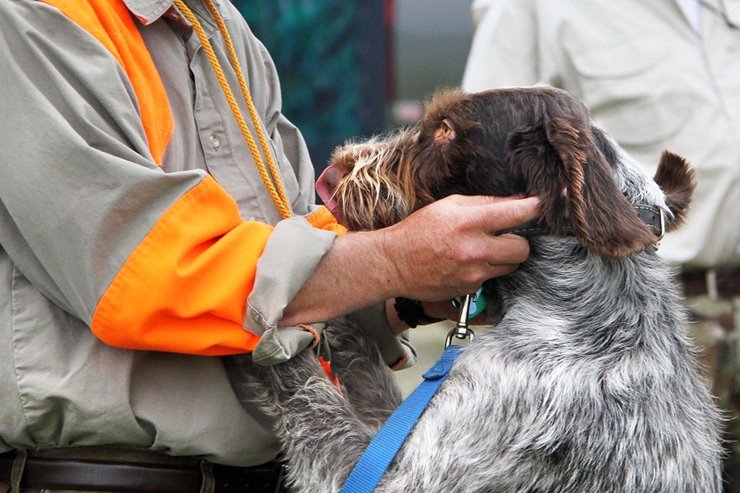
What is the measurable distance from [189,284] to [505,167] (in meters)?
0.90

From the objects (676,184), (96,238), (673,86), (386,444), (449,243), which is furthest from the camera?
(673,86)

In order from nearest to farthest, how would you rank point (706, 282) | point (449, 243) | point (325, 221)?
point (449, 243), point (325, 221), point (706, 282)

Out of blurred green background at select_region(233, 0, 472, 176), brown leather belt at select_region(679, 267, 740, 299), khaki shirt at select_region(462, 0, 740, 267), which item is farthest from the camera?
blurred green background at select_region(233, 0, 472, 176)

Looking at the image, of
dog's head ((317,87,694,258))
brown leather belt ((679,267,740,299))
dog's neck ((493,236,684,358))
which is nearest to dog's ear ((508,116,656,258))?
dog's head ((317,87,694,258))

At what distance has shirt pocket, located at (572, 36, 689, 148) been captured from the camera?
452 cm

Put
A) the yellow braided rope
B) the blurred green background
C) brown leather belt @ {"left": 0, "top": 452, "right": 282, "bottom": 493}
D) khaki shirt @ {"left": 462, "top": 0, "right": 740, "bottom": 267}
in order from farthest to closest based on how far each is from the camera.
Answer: the blurred green background, khaki shirt @ {"left": 462, "top": 0, "right": 740, "bottom": 267}, the yellow braided rope, brown leather belt @ {"left": 0, "top": 452, "right": 282, "bottom": 493}

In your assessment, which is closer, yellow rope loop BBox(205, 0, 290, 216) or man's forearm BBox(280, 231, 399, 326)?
man's forearm BBox(280, 231, 399, 326)

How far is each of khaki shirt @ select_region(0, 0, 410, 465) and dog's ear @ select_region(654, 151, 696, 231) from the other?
1008mm

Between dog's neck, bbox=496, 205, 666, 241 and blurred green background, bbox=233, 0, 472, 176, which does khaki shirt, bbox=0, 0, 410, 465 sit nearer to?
dog's neck, bbox=496, 205, 666, 241

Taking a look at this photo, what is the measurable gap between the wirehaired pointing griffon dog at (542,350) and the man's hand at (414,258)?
191mm

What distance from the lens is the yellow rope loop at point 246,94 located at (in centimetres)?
261

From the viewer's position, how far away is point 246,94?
2605 mm

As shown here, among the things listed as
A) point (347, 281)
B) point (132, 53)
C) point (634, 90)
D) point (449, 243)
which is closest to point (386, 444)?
point (347, 281)

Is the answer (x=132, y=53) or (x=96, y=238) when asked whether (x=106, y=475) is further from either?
(x=132, y=53)
